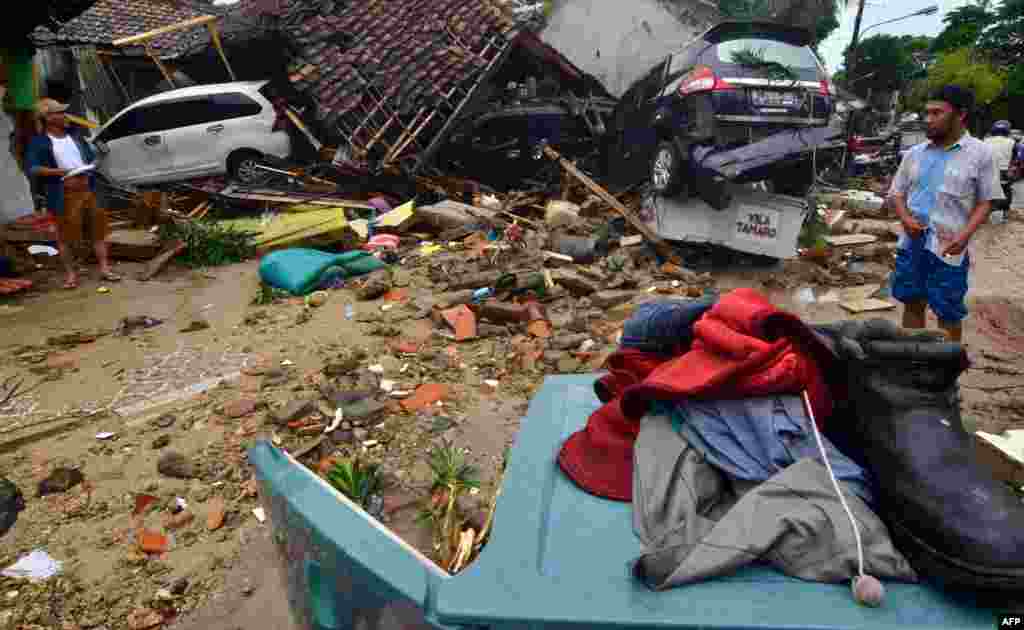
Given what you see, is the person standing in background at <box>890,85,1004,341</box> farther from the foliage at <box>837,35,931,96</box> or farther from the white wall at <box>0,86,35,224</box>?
the foliage at <box>837,35,931,96</box>

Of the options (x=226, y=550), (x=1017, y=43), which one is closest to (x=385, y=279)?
(x=226, y=550)

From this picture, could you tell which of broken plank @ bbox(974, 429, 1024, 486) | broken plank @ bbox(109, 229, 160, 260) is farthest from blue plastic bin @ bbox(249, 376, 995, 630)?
broken plank @ bbox(109, 229, 160, 260)

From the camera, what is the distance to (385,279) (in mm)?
6379

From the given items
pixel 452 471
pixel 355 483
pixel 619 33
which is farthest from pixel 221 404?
pixel 619 33

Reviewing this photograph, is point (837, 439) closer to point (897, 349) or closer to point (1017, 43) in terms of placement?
point (897, 349)

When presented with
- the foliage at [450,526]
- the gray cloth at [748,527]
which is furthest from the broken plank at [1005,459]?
the foliage at [450,526]

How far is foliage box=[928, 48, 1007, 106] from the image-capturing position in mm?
25125

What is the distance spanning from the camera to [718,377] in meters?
1.33

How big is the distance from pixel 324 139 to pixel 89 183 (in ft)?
18.0

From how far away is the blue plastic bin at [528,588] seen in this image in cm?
104

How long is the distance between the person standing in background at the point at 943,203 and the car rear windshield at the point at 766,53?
2.97 metres

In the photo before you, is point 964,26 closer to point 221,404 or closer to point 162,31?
point 162,31

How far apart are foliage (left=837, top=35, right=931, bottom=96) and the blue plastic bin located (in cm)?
3874

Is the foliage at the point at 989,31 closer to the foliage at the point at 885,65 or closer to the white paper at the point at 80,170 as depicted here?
the foliage at the point at 885,65
